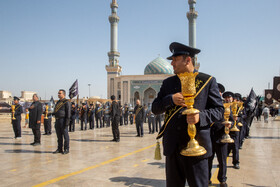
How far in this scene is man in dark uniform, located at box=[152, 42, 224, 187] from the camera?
207 cm

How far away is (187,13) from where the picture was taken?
158ft

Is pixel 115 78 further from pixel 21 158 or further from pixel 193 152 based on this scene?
pixel 193 152

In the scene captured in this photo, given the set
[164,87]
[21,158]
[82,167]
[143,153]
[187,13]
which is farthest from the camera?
[187,13]

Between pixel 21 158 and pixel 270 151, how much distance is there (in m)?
6.77

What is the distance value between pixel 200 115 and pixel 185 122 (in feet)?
0.55

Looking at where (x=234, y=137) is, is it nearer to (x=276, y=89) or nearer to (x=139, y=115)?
(x=139, y=115)

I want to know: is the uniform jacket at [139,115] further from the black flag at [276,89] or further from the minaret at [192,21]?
the minaret at [192,21]

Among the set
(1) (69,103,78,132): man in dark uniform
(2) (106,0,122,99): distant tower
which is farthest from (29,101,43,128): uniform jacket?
(2) (106,0,122,99): distant tower

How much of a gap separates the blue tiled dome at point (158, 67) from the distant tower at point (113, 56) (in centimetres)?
617

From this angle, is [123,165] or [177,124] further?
[123,165]

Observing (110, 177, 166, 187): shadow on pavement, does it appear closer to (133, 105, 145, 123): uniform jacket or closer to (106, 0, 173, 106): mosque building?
(133, 105, 145, 123): uniform jacket

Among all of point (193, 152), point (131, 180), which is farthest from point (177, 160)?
point (131, 180)

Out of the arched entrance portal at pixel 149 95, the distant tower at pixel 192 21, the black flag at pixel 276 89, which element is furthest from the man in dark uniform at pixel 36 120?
the distant tower at pixel 192 21

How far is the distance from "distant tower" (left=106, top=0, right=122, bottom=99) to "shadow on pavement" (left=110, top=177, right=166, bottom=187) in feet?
147
